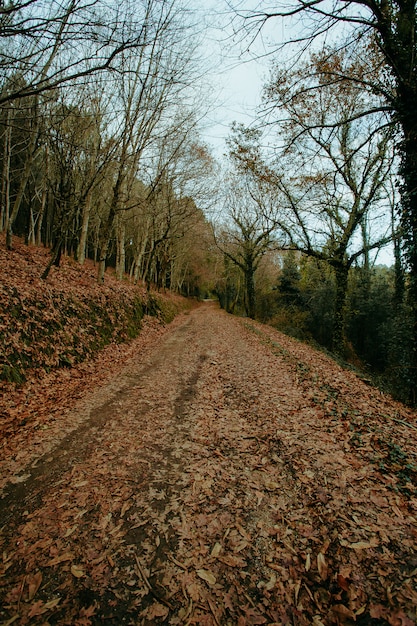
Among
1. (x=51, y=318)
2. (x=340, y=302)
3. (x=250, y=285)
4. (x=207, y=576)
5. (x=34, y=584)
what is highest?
(x=250, y=285)

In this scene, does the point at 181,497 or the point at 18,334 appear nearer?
the point at 181,497

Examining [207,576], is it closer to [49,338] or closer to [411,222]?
[49,338]

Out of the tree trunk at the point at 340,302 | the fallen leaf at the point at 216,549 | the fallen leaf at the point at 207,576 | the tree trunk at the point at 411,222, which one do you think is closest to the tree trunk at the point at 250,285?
the tree trunk at the point at 340,302

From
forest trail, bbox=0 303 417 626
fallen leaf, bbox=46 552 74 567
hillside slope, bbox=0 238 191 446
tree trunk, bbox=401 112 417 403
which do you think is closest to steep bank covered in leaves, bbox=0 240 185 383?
hillside slope, bbox=0 238 191 446

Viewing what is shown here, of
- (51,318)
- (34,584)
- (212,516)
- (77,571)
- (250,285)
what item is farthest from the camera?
(250,285)

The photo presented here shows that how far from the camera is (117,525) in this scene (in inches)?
111

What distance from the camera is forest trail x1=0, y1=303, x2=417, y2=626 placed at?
84.7 inches

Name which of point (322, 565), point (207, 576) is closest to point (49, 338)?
point (207, 576)

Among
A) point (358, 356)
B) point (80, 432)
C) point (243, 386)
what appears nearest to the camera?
point (80, 432)

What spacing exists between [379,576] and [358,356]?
54.5ft

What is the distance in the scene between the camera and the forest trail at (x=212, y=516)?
2152 mm

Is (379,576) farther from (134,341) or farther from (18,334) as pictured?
(134,341)

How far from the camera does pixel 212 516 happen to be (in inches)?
116

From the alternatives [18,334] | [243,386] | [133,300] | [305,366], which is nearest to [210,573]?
[243,386]
